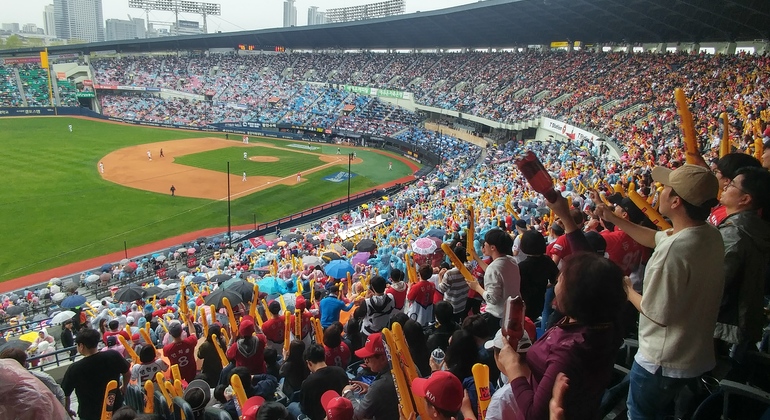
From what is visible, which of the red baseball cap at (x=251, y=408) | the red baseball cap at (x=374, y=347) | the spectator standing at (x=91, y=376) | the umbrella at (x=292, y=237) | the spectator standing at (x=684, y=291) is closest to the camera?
the spectator standing at (x=684, y=291)

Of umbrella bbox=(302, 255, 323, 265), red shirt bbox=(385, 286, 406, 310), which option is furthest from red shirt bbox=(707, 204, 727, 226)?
umbrella bbox=(302, 255, 323, 265)

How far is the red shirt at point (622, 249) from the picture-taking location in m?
4.85

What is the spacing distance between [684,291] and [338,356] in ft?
12.0

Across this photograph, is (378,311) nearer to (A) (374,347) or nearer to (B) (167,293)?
(A) (374,347)

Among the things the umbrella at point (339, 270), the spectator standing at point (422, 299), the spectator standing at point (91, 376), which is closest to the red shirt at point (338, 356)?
the spectator standing at point (422, 299)

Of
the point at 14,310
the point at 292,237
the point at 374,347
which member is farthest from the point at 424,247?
the point at 292,237

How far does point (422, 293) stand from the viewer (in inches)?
239

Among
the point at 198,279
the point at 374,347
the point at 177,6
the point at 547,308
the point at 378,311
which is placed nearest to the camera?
the point at 374,347

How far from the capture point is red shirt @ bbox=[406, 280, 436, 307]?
237 inches

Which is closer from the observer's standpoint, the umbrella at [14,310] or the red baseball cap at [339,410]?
the red baseball cap at [339,410]

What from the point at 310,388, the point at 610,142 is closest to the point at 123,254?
the point at 310,388

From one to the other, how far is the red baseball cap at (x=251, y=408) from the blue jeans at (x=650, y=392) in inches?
105

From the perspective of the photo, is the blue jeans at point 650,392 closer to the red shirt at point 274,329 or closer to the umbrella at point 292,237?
the red shirt at point 274,329

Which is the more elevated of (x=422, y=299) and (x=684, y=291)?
(x=684, y=291)
